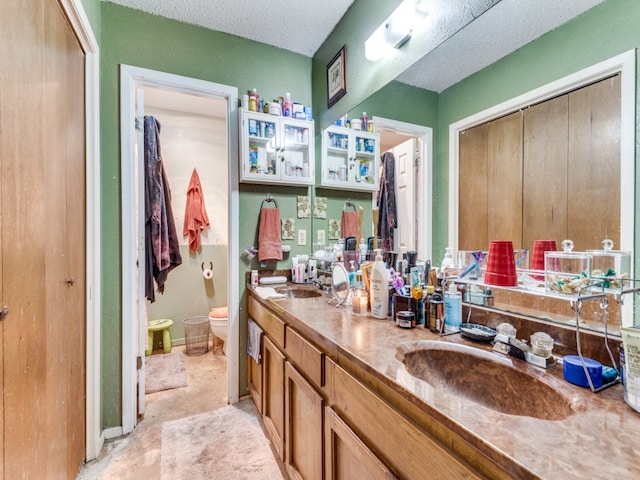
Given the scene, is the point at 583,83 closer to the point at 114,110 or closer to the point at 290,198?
the point at 290,198

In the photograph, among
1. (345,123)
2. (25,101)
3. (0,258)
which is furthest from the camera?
(345,123)

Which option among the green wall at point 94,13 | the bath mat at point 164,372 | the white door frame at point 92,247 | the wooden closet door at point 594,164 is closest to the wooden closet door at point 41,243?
the white door frame at point 92,247

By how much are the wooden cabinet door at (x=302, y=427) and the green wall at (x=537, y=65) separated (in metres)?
0.80

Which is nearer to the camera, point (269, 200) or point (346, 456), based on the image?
point (346, 456)

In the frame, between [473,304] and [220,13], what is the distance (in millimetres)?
2202

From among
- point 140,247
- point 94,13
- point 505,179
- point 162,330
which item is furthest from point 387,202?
point 162,330

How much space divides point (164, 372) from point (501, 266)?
Result: 2692 millimetres

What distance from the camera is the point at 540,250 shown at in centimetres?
96

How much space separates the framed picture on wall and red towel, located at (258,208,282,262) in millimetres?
884

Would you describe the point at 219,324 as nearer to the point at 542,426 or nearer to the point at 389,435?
the point at 389,435

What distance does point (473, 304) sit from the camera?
1108 millimetres

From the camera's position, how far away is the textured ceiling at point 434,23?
0.96 m

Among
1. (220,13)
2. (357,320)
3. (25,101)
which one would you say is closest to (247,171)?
(220,13)

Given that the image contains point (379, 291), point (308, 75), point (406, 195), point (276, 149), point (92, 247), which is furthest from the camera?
point (308, 75)
